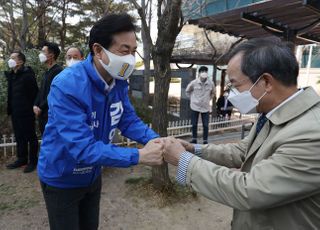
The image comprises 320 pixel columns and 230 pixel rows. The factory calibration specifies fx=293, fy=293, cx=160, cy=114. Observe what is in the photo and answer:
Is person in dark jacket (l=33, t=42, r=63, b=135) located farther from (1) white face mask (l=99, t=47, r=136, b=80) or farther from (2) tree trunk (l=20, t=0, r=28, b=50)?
(2) tree trunk (l=20, t=0, r=28, b=50)

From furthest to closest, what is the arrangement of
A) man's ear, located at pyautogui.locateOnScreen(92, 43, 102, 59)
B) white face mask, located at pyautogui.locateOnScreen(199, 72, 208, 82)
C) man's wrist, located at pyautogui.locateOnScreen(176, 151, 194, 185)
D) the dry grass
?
1. white face mask, located at pyautogui.locateOnScreen(199, 72, 208, 82)
2. the dry grass
3. man's ear, located at pyautogui.locateOnScreen(92, 43, 102, 59)
4. man's wrist, located at pyautogui.locateOnScreen(176, 151, 194, 185)

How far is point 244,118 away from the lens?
9.88 m

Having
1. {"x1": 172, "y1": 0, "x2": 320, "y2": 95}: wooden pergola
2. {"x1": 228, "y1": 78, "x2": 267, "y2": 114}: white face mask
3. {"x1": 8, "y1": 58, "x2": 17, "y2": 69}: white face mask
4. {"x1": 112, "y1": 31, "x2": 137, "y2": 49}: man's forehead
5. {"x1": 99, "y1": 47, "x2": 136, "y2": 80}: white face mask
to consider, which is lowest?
{"x1": 228, "y1": 78, "x2": 267, "y2": 114}: white face mask

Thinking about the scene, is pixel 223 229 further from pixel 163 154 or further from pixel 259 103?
pixel 259 103

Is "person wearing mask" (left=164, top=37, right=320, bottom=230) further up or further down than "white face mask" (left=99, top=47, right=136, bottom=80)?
further down

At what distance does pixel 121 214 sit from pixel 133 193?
565 mm

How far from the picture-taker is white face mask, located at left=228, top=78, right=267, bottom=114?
156 centimetres

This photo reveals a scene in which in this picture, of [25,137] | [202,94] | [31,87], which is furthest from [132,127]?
[202,94]

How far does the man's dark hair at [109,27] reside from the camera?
1.79 meters

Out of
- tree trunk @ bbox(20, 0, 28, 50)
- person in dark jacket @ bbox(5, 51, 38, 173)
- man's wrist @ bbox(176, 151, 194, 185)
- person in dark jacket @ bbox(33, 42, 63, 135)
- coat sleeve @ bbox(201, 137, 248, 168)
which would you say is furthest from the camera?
tree trunk @ bbox(20, 0, 28, 50)

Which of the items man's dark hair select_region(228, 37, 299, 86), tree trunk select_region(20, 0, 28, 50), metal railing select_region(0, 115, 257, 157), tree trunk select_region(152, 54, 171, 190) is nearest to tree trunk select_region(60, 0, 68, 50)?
tree trunk select_region(20, 0, 28, 50)

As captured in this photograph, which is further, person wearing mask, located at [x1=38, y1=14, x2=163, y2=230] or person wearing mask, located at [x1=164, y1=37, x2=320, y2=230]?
person wearing mask, located at [x1=38, y1=14, x2=163, y2=230]

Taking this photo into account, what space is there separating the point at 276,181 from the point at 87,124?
1080mm

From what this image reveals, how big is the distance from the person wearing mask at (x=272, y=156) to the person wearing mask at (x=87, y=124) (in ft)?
1.40
